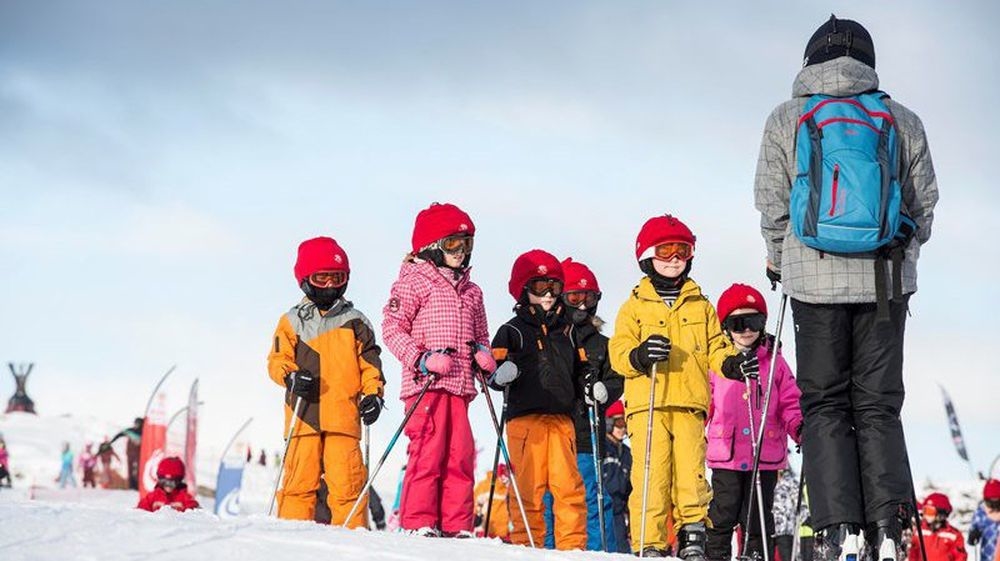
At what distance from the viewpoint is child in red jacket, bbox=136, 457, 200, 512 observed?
11.9 meters

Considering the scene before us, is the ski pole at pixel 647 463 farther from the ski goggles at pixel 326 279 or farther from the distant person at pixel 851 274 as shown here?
the ski goggles at pixel 326 279

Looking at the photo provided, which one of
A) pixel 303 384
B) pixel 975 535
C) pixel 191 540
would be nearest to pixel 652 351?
pixel 303 384

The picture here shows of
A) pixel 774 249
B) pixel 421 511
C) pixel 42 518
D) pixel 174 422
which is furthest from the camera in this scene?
pixel 174 422

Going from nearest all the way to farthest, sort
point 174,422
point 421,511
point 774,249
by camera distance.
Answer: point 774,249 < point 421,511 < point 174,422

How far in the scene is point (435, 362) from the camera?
8.24 metres

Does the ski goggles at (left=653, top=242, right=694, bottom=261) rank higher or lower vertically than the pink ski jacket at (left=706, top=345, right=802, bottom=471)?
higher

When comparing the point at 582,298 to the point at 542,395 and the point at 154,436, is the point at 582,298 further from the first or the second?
the point at 154,436

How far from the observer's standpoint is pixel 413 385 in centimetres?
846

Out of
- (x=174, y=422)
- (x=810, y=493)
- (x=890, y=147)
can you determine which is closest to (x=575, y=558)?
(x=810, y=493)

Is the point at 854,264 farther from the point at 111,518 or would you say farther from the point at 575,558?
the point at 111,518

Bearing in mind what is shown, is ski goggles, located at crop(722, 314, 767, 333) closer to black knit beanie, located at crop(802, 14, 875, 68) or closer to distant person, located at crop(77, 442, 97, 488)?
black knit beanie, located at crop(802, 14, 875, 68)

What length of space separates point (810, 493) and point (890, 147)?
5.17ft

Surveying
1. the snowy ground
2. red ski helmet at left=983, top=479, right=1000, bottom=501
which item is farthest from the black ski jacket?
red ski helmet at left=983, top=479, right=1000, bottom=501

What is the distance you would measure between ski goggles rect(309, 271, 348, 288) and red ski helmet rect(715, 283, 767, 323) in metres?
2.81
